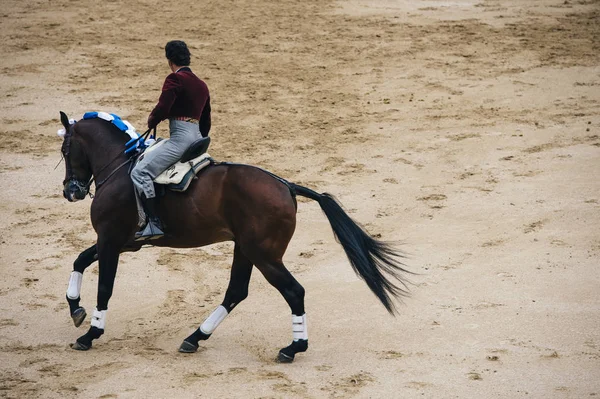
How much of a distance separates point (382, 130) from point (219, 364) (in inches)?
257

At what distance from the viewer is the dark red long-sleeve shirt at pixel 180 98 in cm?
768

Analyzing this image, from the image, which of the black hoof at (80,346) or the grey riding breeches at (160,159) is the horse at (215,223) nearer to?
the black hoof at (80,346)

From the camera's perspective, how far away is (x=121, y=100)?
1405 cm

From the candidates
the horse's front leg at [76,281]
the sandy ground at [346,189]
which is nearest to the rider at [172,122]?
the horse's front leg at [76,281]

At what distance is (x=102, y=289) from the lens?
796 centimetres

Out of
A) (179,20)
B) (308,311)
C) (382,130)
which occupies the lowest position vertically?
(308,311)

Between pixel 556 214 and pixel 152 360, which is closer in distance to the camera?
pixel 152 360

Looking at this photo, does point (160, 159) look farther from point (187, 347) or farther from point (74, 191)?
point (187, 347)

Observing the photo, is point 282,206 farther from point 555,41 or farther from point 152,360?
point 555,41

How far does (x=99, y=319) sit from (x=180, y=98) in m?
2.08

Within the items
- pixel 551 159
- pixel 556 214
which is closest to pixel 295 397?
pixel 556 214

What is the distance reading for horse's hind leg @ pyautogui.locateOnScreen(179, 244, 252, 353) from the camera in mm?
7879

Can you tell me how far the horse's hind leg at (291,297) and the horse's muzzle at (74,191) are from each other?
1.92 metres

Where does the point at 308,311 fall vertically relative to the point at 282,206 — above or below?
below
